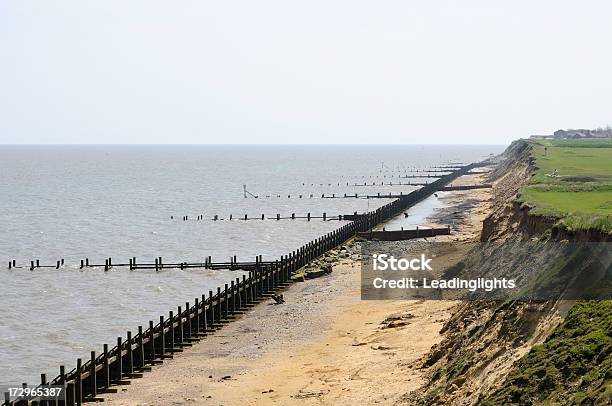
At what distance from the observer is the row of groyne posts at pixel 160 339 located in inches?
982

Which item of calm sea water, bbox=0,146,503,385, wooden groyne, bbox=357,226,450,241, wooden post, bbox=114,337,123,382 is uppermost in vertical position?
wooden groyne, bbox=357,226,450,241

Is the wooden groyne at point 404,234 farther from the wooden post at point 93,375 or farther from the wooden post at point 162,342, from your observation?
the wooden post at point 93,375

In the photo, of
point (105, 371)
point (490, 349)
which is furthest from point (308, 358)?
point (490, 349)

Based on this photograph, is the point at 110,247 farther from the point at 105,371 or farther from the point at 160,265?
the point at 105,371

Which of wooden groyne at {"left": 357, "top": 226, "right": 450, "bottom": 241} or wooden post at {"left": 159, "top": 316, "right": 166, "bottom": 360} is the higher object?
wooden groyne at {"left": 357, "top": 226, "right": 450, "bottom": 241}

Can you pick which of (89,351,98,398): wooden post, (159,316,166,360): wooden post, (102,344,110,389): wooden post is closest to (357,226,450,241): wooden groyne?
(159,316,166,360): wooden post

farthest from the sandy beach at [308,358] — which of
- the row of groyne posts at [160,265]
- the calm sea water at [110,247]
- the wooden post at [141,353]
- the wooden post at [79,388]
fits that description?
the row of groyne posts at [160,265]

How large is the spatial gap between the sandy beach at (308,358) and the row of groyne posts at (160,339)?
2.17ft

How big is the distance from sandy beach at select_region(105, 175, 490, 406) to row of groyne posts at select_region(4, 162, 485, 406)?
2.17 feet

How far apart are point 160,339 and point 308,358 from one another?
250 inches

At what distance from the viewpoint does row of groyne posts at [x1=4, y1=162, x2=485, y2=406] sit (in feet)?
81.9

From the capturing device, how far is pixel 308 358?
28.3 m

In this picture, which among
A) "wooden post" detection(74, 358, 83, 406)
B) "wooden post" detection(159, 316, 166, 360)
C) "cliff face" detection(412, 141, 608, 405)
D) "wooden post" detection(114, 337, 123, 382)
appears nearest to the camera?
"cliff face" detection(412, 141, 608, 405)

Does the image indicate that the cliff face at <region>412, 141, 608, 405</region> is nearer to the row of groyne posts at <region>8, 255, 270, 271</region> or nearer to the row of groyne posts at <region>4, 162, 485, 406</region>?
the row of groyne posts at <region>4, 162, 485, 406</region>
